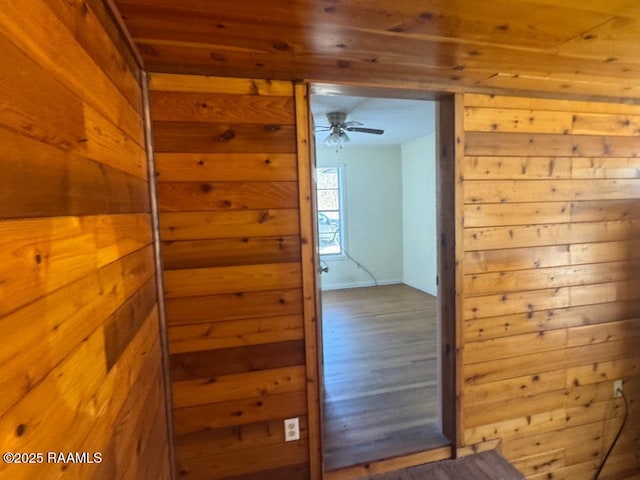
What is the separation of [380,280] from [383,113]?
320 cm

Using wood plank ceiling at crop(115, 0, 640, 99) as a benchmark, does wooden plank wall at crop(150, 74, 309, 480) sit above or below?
below

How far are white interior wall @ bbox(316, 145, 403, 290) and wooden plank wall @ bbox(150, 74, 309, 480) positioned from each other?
4.07 metres

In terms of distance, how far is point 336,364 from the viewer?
3148 millimetres

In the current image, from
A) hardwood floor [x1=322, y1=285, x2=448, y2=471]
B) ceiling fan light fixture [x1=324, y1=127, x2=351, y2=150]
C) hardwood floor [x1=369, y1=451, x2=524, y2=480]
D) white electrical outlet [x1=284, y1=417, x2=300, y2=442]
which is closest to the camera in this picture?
white electrical outlet [x1=284, y1=417, x2=300, y2=442]

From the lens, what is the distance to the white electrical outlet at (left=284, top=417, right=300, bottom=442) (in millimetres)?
1763

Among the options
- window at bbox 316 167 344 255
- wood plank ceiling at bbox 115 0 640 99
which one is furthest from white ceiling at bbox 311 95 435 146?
wood plank ceiling at bbox 115 0 640 99

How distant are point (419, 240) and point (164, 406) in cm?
468

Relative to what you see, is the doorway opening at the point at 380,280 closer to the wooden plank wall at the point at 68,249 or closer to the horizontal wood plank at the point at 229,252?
the horizontal wood plank at the point at 229,252

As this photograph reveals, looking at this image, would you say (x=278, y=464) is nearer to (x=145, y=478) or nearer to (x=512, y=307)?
(x=145, y=478)

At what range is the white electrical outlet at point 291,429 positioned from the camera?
1.76 meters

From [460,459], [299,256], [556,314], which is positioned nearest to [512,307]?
[556,314]

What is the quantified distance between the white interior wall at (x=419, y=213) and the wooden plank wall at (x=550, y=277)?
2789 mm

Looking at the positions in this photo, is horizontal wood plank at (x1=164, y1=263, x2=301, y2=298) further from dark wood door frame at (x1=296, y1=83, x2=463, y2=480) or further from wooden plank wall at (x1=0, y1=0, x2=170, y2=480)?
wooden plank wall at (x1=0, y1=0, x2=170, y2=480)

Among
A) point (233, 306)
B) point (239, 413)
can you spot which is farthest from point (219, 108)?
point (239, 413)
